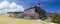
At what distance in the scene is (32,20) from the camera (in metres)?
14.0

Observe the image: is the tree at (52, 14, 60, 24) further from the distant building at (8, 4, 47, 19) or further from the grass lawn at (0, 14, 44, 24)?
the grass lawn at (0, 14, 44, 24)

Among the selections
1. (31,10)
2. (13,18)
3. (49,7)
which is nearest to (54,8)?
(49,7)

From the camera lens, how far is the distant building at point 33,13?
1412 cm

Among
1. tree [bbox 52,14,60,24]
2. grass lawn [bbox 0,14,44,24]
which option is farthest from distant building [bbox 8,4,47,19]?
tree [bbox 52,14,60,24]

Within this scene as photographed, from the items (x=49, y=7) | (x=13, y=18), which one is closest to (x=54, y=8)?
(x=49, y=7)

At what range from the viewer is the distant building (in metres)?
14.1

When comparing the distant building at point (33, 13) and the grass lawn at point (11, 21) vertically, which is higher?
the distant building at point (33, 13)

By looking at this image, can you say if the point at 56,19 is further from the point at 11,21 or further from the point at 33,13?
the point at 11,21

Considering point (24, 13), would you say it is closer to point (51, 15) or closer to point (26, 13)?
point (26, 13)

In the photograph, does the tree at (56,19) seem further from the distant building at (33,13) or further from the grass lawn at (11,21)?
the grass lawn at (11,21)

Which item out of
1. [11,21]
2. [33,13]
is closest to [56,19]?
[33,13]

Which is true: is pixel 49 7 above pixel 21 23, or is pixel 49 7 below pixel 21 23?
above

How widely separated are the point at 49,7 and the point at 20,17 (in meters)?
1.77

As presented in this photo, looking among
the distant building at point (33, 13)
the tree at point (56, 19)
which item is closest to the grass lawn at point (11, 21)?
the distant building at point (33, 13)
